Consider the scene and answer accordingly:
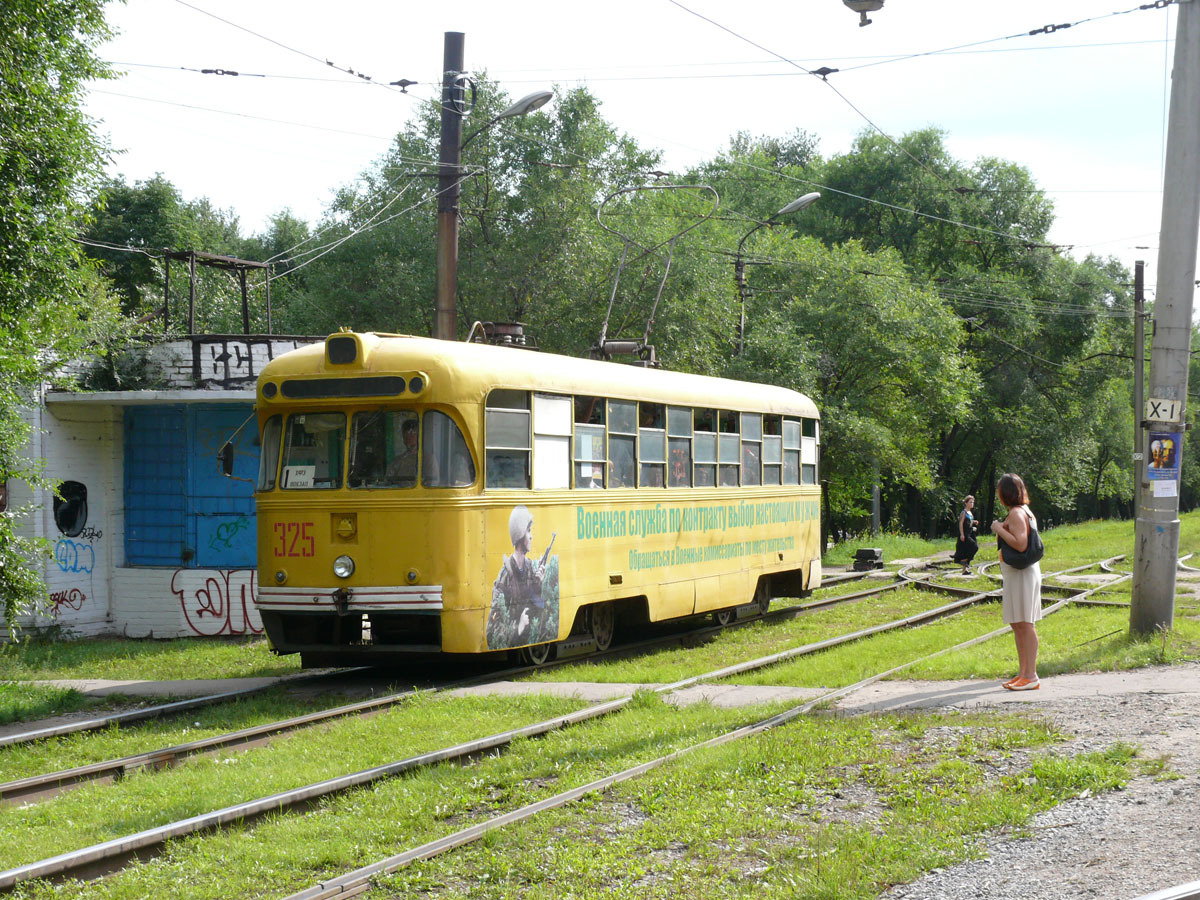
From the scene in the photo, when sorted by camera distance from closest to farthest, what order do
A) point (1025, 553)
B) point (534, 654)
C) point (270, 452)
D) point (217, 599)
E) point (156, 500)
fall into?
point (1025, 553)
point (270, 452)
point (534, 654)
point (217, 599)
point (156, 500)

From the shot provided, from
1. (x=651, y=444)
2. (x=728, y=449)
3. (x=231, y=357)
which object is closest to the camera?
(x=651, y=444)

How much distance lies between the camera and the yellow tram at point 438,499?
1132cm

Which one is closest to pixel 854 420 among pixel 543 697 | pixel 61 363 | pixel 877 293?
pixel 877 293

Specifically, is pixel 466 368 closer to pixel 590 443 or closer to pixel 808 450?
pixel 590 443

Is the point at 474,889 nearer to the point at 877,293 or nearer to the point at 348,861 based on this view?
the point at 348,861

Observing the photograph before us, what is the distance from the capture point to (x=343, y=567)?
11430 mm

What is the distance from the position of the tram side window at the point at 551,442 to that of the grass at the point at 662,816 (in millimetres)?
3920

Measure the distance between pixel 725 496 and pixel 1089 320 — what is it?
3931cm

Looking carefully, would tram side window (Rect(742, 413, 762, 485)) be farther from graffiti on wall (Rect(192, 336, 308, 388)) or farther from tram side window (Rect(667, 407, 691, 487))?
graffiti on wall (Rect(192, 336, 308, 388))

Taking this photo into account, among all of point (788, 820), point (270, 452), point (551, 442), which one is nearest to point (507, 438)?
point (551, 442)

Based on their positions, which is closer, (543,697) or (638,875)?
(638,875)

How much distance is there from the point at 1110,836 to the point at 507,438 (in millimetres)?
7106

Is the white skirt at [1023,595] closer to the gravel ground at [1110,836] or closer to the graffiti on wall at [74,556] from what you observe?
the gravel ground at [1110,836]

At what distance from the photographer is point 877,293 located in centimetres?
3416
